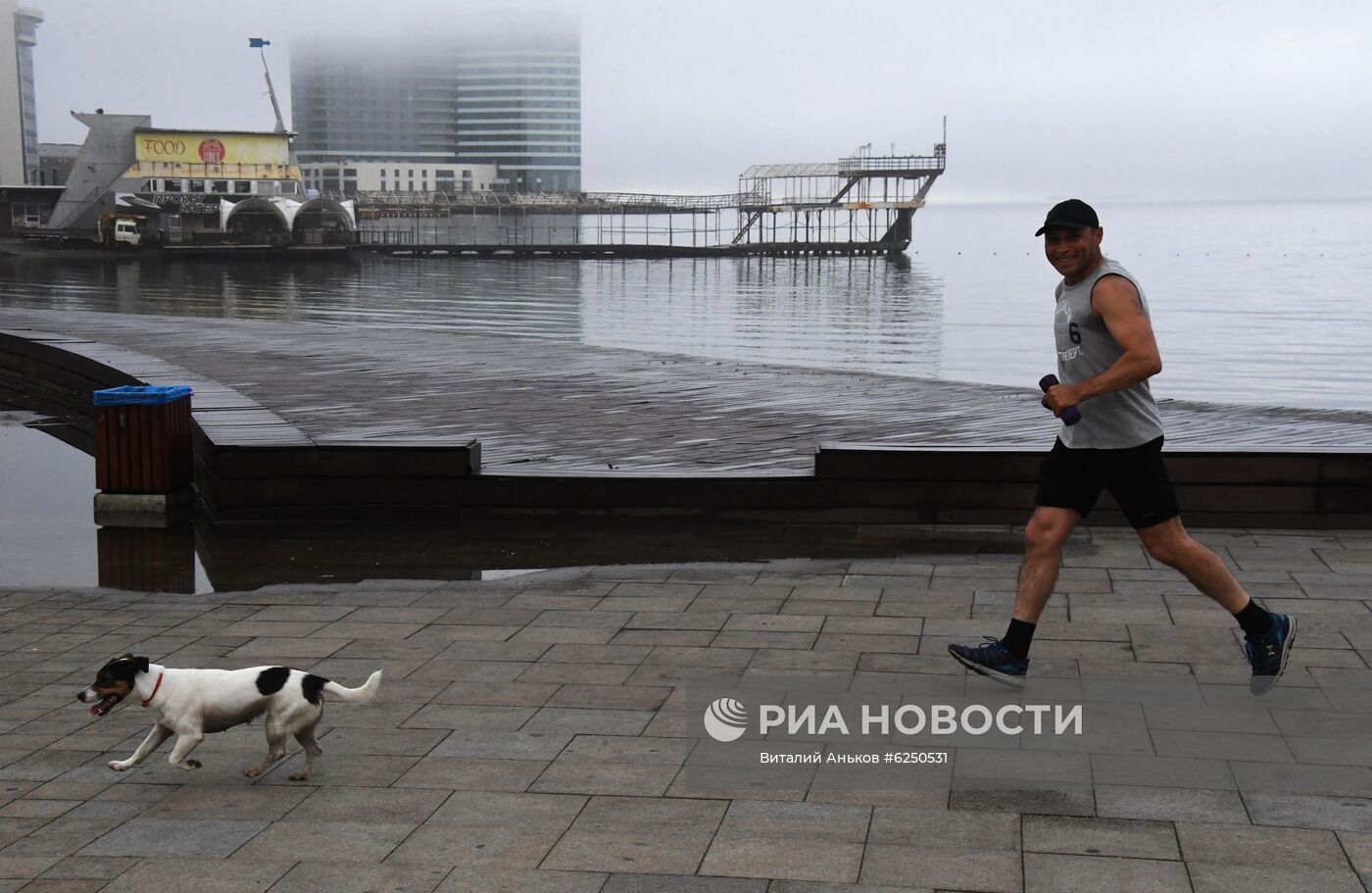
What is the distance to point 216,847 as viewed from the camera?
391 centimetres

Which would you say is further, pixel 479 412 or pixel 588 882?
pixel 479 412

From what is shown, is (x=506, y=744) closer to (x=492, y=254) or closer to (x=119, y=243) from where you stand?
(x=119, y=243)

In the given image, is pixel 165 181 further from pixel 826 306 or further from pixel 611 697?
pixel 611 697

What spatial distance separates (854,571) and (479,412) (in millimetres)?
7203

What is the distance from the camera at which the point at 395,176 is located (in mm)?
174875

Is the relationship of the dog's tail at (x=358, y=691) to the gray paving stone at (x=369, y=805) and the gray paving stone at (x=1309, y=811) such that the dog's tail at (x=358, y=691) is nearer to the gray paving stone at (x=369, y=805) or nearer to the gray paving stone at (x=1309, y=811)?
the gray paving stone at (x=369, y=805)

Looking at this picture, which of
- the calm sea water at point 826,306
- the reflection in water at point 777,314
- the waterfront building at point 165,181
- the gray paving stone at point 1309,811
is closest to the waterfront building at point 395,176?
the waterfront building at point 165,181

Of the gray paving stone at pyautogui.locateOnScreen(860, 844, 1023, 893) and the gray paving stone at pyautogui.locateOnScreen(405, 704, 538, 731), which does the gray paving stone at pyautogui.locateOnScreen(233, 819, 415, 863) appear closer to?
the gray paving stone at pyautogui.locateOnScreen(405, 704, 538, 731)

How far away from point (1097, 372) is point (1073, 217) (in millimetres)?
521

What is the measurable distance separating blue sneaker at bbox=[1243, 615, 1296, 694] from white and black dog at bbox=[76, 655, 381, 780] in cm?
302

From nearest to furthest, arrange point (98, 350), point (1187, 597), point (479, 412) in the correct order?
point (1187, 597), point (479, 412), point (98, 350)

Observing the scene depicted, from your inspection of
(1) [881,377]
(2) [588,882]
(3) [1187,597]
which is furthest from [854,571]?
(1) [881,377]

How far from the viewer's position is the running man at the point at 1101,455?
4.93 m

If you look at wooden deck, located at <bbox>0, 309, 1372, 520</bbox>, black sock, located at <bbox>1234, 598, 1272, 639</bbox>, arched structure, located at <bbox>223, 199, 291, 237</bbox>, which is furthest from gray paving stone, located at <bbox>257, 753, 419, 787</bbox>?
arched structure, located at <bbox>223, 199, 291, 237</bbox>
